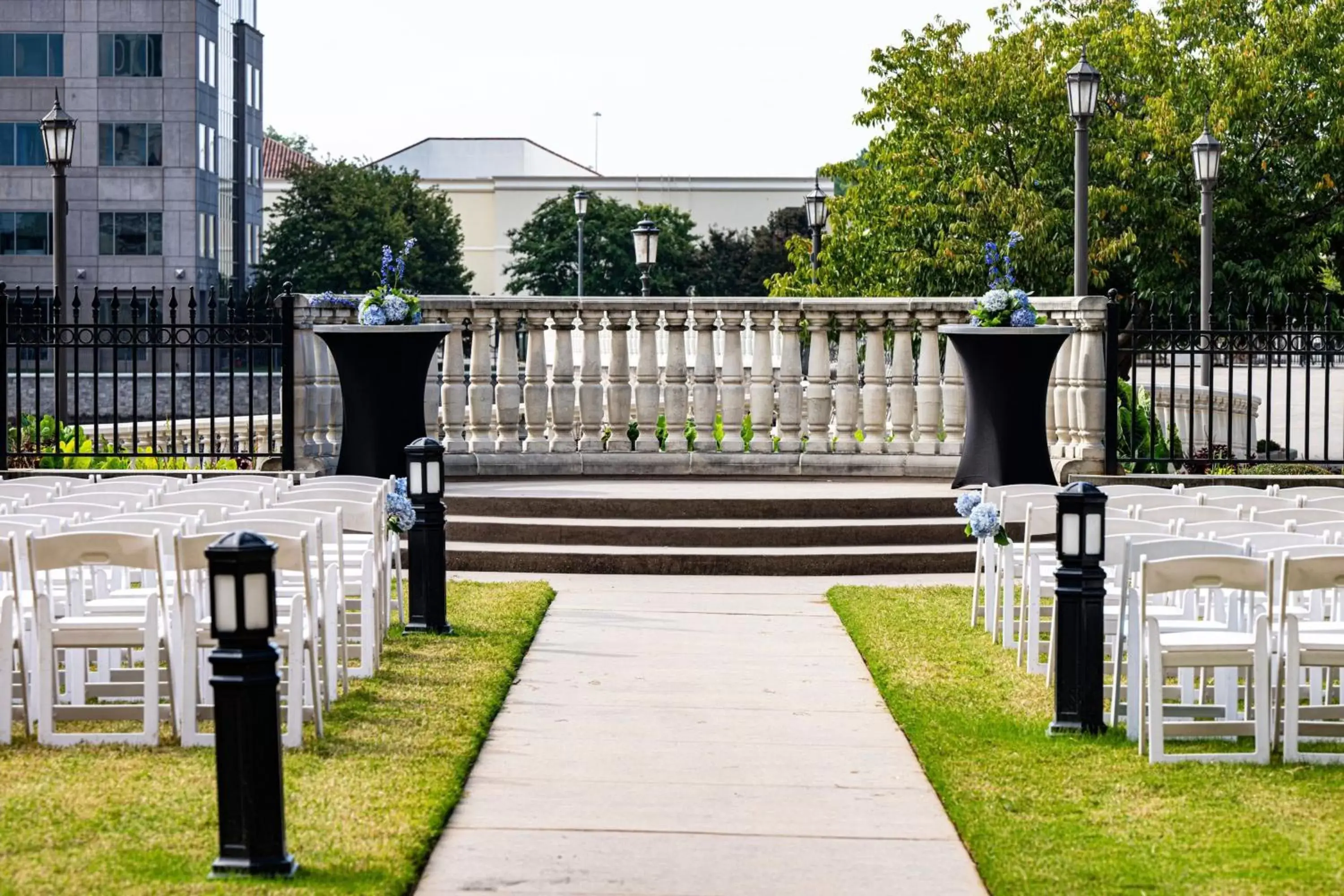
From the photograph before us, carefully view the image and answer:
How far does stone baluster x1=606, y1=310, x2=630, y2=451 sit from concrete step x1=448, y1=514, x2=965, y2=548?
2.77 m

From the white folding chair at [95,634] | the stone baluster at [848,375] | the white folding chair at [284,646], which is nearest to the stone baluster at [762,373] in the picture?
the stone baluster at [848,375]

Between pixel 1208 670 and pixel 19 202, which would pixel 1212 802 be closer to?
pixel 1208 670

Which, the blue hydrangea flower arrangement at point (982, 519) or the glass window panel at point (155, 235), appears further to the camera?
the glass window panel at point (155, 235)

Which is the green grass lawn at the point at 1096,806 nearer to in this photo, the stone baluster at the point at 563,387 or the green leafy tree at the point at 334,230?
the stone baluster at the point at 563,387

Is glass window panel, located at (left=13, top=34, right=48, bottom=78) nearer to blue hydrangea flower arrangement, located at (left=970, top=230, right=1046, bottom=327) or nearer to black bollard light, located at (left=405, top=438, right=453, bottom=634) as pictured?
blue hydrangea flower arrangement, located at (left=970, top=230, right=1046, bottom=327)

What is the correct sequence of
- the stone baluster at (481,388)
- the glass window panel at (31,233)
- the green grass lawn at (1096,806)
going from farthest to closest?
the glass window panel at (31,233), the stone baluster at (481,388), the green grass lawn at (1096,806)

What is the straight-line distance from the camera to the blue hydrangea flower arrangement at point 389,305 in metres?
16.1

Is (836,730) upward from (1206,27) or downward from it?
downward

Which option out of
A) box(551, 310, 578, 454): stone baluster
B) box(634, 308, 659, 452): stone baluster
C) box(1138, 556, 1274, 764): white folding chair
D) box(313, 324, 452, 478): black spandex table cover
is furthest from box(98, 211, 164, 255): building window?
box(1138, 556, 1274, 764): white folding chair

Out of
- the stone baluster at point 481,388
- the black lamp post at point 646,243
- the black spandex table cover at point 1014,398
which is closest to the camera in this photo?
the black spandex table cover at point 1014,398

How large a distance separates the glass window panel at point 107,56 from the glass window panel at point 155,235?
5349 millimetres

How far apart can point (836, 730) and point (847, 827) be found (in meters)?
1.85

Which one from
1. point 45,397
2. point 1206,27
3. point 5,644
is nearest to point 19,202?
point 45,397

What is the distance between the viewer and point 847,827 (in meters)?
6.94
